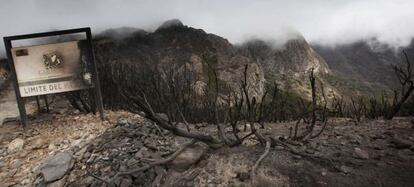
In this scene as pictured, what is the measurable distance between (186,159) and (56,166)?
251 cm

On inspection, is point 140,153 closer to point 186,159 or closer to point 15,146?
point 186,159

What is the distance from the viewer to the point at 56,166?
19.7 ft

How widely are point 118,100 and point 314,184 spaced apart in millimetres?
8015

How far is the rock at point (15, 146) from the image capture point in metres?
6.97

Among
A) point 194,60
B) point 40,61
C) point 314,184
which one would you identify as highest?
point 194,60

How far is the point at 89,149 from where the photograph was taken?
6426 millimetres

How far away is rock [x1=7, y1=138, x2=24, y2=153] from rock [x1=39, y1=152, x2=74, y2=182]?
3.64 feet

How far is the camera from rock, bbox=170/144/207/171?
206 inches

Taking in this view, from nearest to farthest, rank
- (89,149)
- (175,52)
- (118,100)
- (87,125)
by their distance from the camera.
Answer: (89,149), (87,125), (118,100), (175,52)

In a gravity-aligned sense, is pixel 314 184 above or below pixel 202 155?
below

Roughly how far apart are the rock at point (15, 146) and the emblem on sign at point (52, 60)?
1766 millimetres

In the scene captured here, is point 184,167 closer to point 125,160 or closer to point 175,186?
point 175,186

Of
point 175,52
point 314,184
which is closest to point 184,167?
point 314,184

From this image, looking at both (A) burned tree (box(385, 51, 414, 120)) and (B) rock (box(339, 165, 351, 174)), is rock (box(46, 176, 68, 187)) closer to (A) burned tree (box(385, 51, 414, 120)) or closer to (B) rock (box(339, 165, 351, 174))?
(B) rock (box(339, 165, 351, 174))
